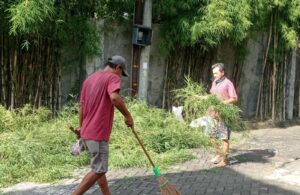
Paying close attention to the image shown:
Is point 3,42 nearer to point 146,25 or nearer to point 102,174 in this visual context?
point 146,25

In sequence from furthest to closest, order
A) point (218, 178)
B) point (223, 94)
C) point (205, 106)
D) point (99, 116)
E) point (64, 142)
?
point (64, 142), point (223, 94), point (205, 106), point (218, 178), point (99, 116)

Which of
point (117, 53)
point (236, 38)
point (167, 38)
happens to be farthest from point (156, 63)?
point (236, 38)

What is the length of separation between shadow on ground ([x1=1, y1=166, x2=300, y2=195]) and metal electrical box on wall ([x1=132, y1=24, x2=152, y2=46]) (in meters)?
4.43

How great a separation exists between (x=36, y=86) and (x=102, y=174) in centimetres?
509

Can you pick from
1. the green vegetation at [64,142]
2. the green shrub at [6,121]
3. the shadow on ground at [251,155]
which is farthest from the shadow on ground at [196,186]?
the green shrub at [6,121]

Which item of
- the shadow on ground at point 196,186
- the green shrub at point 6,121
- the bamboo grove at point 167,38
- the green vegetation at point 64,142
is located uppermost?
the bamboo grove at point 167,38

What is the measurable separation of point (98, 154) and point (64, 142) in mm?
3076

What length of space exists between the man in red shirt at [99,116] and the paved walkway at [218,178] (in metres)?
0.89

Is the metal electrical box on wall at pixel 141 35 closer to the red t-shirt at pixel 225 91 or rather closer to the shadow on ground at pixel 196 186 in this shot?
the red t-shirt at pixel 225 91

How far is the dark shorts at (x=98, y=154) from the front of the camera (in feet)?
18.6

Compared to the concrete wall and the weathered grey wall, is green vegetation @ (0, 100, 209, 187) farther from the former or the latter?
the weathered grey wall

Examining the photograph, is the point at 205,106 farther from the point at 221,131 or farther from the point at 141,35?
the point at 141,35

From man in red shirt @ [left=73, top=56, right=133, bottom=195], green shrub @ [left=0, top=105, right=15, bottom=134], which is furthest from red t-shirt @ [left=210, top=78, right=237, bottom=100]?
green shrub @ [left=0, top=105, right=15, bottom=134]

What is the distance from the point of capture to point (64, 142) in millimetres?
8672
